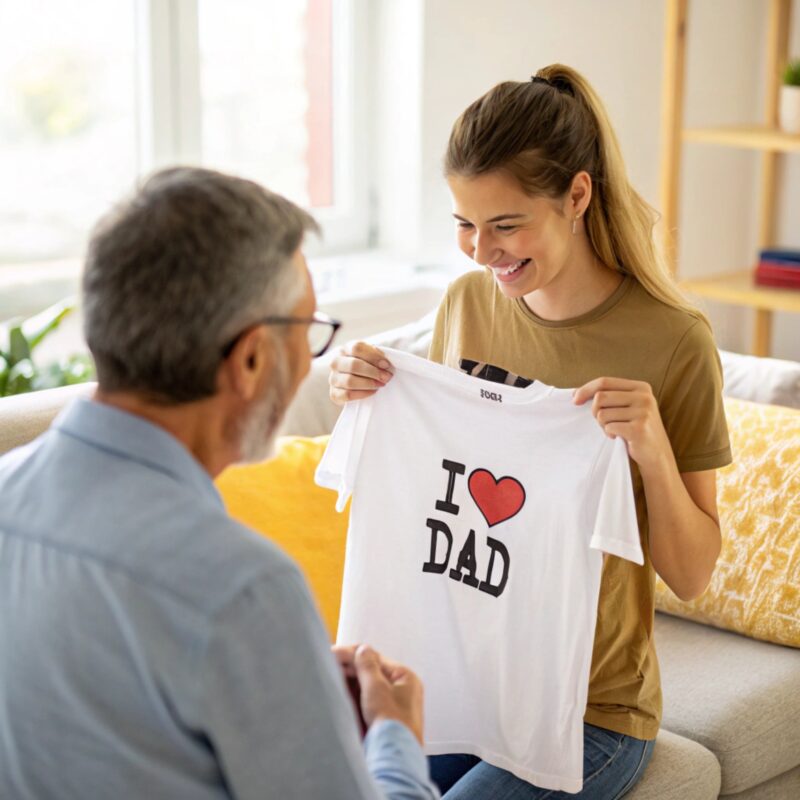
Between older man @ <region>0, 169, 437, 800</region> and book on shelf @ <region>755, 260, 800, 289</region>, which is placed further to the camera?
book on shelf @ <region>755, 260, 800, 289</region>

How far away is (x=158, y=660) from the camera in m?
0.90

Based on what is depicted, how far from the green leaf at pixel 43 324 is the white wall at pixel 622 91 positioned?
120cm

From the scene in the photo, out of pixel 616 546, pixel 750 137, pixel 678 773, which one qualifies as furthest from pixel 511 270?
pixel 750 137

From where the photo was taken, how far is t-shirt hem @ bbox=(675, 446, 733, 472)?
158cm

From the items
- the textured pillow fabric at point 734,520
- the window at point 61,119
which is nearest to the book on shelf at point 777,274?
the textured pillow fabric at point 734,520

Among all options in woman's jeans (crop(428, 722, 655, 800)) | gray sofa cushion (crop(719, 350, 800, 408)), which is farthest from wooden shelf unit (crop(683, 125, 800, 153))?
woman's jeans (crop(428, 722, 655, 800))

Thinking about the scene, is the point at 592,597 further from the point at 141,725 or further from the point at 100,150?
the point at 100,150

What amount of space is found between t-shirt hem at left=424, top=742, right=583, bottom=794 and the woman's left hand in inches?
16.1

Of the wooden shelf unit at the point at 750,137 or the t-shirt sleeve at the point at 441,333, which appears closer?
the t-shirt sleeve at the point at 441,333

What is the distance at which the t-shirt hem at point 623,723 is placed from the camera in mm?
1642

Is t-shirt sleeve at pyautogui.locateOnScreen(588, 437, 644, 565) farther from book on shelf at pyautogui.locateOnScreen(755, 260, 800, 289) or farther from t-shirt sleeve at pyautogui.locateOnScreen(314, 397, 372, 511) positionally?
book on shelf at pyautogui.locateOnScreen(755, 260, 800, 289)

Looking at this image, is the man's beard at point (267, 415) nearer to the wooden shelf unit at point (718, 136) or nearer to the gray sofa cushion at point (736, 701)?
the gray sofa cushion at point (736, 701)

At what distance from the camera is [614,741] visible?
165cm

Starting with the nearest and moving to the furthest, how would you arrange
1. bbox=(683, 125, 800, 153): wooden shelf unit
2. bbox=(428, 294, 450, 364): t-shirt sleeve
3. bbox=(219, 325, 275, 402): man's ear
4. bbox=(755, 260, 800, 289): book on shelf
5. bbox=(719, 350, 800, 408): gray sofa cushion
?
bbox=(219, 325, 275, 402): man's ear → bbox=(428, 294, 450, 364): t-shirt sleeve → bbox=(719, 350, 800, 408): gray sofa cushion → bbox=(683, 125, 800, 153): wooden shelf unit → bbox=(755, 260, 800, 289): book on shelf
